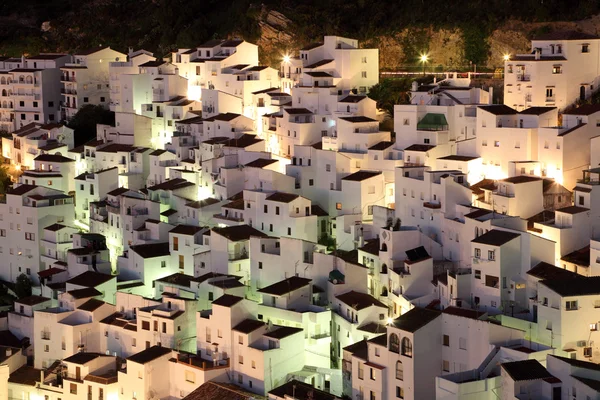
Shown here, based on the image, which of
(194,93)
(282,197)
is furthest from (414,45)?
(282,197)

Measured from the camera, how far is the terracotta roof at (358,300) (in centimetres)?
3238

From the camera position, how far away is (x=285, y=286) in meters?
33.6

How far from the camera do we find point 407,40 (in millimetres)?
46938

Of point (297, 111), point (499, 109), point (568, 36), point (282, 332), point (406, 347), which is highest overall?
point (568, 36)

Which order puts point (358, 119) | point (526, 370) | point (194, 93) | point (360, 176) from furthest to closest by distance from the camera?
point (194, 93), point (358, 119), point (360, 176), point (526, 370)

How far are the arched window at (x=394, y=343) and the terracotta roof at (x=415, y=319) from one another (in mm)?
229

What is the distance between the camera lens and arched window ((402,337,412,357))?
2895 cm

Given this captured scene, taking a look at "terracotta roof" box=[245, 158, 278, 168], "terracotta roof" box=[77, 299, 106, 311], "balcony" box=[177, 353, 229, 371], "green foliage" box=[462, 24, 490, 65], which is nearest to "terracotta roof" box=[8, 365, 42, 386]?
"terracotta roof" box=[77, 299, 106, 311]

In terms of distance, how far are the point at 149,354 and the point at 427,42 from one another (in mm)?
18087

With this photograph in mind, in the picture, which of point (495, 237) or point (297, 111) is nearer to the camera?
point (495, 237)

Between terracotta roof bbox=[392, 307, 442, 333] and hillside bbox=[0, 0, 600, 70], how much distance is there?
15.1 m

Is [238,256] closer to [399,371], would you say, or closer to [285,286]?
[285,286]

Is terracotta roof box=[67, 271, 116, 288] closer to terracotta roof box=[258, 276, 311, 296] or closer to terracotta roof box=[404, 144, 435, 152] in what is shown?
terracotta roof box=[258, 276, 311, 296]

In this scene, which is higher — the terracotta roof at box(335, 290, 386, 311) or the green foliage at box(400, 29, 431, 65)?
the green foliage at box(400, 29, 431, 65)
